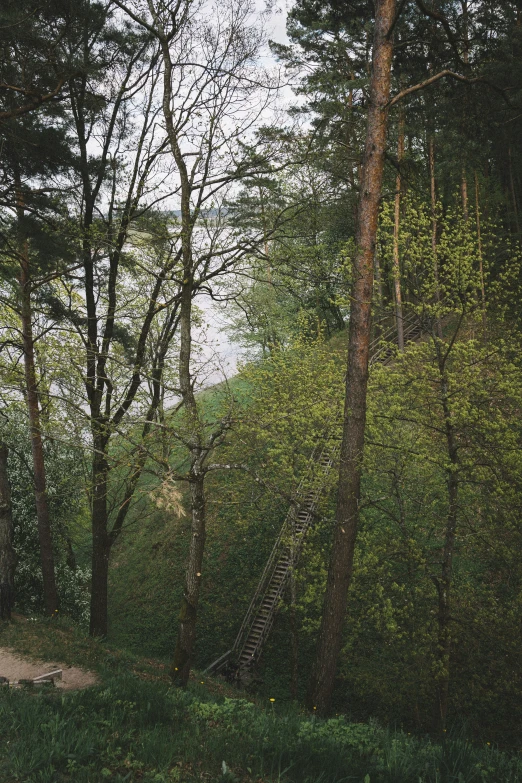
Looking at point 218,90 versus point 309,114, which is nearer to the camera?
point 218,90

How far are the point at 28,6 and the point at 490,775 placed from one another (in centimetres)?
1044

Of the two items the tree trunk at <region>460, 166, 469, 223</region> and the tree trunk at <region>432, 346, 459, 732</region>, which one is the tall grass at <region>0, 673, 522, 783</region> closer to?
the tree trunk at <region>432, 346, 459, 732</region>

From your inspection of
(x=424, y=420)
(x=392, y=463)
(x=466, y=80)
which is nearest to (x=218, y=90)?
(x=466, y=80)

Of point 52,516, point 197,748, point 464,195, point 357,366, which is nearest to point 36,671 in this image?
point 197,748

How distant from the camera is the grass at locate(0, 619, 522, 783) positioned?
4461mm

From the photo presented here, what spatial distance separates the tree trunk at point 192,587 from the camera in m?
9.09

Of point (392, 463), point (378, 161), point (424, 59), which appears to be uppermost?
point (424, 59)

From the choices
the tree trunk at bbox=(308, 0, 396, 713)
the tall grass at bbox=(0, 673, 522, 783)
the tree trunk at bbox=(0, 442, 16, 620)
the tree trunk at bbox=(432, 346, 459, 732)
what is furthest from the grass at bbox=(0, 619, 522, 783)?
the tree trunk at bbox=(0, 442, 16, 620)

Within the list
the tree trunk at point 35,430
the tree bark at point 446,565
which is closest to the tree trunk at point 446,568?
the tree bark at point 446,565

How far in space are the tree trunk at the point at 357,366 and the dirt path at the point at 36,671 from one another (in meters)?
3.74

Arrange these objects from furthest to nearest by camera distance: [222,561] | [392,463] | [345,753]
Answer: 1. [222,561]
2. [392,463]
3. [345,753]

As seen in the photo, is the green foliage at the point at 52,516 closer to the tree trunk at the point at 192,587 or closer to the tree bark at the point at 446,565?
the tree trunk at the point at 192,587

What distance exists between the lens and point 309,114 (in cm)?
2075

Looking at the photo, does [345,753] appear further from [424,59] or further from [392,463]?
[424,59]
